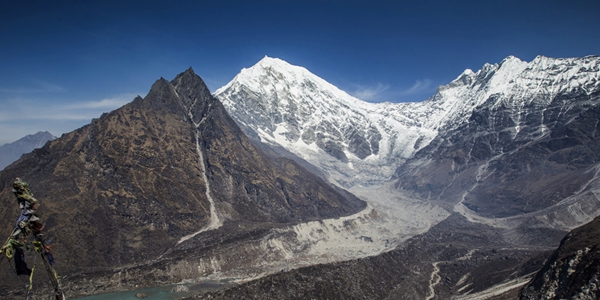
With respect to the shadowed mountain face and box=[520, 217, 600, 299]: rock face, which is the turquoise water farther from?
box=[520, 217, 600, 299]: rock face

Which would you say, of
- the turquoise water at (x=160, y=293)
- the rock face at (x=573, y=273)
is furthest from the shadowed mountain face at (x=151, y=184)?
Answer: the rock face at (x=573, y=273)

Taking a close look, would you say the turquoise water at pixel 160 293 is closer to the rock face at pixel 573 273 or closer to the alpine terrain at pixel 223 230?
the alpine terrain at pixel 223 230

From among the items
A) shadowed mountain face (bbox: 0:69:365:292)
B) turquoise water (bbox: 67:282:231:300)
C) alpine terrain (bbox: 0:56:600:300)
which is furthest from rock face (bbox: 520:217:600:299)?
shadowed mountain face (bbox: 0:69:365:292)

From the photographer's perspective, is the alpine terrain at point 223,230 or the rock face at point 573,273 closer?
the rock face at point 573,273

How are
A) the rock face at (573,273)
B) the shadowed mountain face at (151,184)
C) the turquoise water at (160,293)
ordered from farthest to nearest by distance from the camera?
1. the shadowed mountain face at (151,184)
2. the turquoise water at (160,293)
3. the rock face at (573,273)

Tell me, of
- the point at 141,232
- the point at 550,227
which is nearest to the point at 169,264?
the point at 141,232

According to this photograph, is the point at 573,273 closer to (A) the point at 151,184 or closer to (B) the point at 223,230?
(B) the point at 223,230
